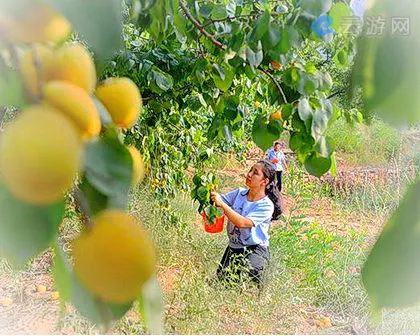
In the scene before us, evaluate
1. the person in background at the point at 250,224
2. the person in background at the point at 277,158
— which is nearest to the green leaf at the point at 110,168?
the person in background at the point at 250,224

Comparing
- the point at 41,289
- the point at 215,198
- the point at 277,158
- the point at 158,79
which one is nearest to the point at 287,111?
the point at 158,79

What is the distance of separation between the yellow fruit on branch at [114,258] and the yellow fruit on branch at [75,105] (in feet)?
0.10

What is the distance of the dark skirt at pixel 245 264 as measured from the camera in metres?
1.90

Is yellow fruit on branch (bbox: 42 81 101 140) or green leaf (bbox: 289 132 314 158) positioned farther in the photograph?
green leaf (bbox: 289 132 314 158)

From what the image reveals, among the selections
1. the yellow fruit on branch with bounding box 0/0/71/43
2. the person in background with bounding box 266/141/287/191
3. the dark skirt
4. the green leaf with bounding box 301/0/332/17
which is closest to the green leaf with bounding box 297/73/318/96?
the green leaf with bounding box 301/0/332/17

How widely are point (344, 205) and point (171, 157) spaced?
1361 millimetres

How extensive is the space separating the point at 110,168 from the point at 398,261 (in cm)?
11

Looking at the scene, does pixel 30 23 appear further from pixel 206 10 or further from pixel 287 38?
pixel 206 10

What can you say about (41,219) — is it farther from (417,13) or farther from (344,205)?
(344,205)

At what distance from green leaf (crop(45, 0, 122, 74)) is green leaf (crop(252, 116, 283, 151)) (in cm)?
52

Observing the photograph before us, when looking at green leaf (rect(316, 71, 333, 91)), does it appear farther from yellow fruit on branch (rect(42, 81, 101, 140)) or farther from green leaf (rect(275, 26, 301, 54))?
yellow fruit on branch (rect(42, 81, 101, 140))

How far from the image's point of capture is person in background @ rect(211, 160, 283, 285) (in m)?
1.87

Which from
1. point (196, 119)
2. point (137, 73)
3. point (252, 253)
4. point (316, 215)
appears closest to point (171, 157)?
point (196, 119)

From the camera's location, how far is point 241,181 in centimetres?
307
